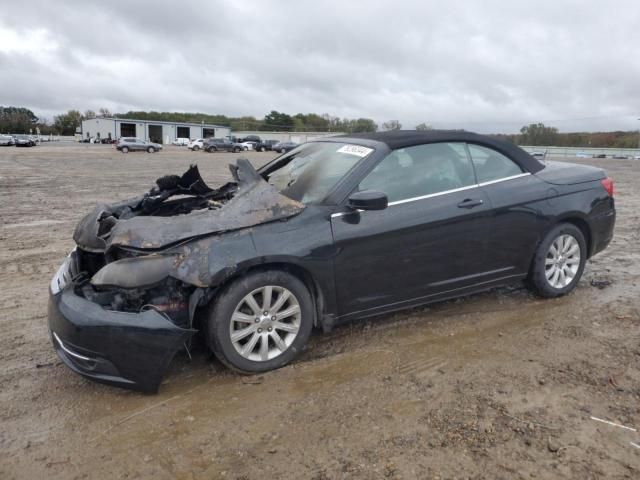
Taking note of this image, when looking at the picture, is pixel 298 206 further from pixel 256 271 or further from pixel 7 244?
pixel 7 244

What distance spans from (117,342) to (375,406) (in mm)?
1587

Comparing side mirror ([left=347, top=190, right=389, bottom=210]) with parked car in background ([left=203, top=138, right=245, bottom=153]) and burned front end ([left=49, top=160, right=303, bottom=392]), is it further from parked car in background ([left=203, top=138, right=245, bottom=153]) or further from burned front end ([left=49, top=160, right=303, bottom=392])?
parked car in background ([left=203, top=138, right=245, bottom=153])

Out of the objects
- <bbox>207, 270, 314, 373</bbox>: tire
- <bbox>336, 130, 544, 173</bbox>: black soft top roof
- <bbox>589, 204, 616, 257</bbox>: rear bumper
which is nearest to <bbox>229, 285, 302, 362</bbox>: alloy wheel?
<bbox>207, 270, 314, 373</bbox>: tire

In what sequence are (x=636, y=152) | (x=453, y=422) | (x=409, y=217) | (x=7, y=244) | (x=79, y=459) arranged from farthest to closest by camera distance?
1. (x=636, y=152)
2. (x=7, y=244)
3. (x=409, y=217)
4. (x=453, y=422)
5. (x=79, y=459)

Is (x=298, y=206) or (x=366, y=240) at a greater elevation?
(x=298, y=206)

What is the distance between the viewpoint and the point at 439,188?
159 inches

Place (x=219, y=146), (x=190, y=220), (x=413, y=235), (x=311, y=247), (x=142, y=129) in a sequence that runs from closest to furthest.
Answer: (x=190, y=220)
(x=311, y=247)
(x=413, y=235)
(x=219, y=146)
(x=142, y=129)

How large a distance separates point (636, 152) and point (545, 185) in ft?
211

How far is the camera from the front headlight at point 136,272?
9.98 feet

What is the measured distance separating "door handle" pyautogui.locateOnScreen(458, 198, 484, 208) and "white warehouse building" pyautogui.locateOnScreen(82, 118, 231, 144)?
305ft

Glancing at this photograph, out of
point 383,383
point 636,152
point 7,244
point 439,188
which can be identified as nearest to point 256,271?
point 383,383

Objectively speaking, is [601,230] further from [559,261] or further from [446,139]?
[446,139]

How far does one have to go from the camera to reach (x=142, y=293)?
3.14m

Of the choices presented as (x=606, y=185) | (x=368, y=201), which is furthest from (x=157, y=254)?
(x=606, y=185)
